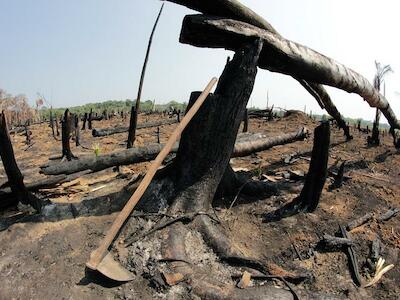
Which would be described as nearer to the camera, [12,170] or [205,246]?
[205,246]

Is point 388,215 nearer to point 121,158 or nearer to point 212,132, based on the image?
point 212,132

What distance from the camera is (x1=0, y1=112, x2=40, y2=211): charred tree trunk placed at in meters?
4.39

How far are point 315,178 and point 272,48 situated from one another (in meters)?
1.84

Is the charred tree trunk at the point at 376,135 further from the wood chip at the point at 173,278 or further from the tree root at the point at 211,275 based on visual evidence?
the wood chip at the point at 173,278

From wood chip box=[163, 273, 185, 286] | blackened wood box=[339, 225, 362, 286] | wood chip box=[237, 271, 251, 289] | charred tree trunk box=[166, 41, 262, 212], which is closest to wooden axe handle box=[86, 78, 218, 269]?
charred tree trunk box=[166, 41, 262, 212]

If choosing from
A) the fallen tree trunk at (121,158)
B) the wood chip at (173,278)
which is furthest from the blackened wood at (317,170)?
the wood chip at (173,278)

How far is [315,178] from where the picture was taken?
4.96m

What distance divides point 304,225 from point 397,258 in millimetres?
1146

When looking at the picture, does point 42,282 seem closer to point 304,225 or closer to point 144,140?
point 304,225

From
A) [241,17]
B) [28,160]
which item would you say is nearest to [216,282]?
[241,17]

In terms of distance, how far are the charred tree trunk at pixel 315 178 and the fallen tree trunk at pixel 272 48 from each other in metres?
0.92

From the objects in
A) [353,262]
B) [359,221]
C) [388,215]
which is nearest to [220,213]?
[353,262]

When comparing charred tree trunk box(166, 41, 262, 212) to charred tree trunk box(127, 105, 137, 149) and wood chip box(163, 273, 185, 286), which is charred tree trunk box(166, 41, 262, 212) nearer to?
wood chip box(163, 273, 185, 286)

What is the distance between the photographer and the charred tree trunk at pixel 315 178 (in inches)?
193
